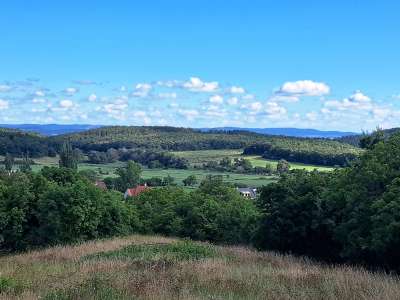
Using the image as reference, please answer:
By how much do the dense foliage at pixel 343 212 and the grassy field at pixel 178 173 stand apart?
64453 millimetres

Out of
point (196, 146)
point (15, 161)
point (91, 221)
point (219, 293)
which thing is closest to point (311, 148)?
point (196, 146)

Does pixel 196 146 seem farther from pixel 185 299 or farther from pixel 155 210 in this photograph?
pixel 185 299

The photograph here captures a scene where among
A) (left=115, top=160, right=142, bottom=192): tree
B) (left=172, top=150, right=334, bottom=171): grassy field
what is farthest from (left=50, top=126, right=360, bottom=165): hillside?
(left=115, top=160, right=142, bottom=192): tree

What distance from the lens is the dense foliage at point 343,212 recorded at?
53.7ft

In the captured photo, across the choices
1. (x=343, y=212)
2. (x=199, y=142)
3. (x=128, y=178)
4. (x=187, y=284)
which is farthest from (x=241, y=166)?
(x=187, y=284)

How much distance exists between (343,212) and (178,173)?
322ft

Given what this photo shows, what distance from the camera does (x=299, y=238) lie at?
77.2ft

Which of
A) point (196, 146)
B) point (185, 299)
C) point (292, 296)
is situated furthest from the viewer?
point (196, 146)

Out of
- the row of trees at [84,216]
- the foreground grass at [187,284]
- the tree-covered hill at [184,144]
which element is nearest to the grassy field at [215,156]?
the tree-covered hill at [184,144]

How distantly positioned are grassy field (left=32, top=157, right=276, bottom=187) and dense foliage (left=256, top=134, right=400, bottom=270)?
64453mm

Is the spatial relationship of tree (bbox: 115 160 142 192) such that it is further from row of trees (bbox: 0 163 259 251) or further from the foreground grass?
the foreground grass

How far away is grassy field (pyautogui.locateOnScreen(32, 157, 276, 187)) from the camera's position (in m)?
98.6

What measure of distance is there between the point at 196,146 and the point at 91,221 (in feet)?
476

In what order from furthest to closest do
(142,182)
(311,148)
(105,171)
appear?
(311,148), (105,171), (142,182)
